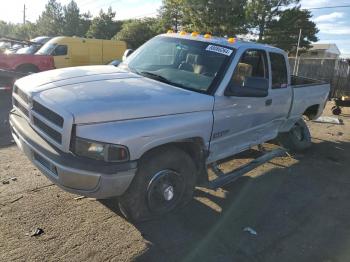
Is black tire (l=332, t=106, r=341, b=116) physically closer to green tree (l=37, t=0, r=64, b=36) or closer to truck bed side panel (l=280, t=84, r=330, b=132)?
truck bed side panel (l=280, t=84, r=330, b=132)

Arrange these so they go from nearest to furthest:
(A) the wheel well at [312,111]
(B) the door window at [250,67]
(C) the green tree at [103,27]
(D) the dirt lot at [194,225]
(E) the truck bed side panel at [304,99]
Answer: (D) the dirt lot at [194,225]
(B) the door window at [250,67]
(E) the truck bed side panel at [304,99]
(A) the wheel well at [312,111]
(C) the green tree at [103,27]

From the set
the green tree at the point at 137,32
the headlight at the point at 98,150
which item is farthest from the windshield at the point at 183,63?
the green tree at the point at 137,32

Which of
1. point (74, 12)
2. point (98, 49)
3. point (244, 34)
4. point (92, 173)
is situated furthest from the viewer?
point (74, 12)

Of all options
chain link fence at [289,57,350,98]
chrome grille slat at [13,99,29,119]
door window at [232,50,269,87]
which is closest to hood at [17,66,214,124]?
chrome grille slat at [13,99,29,119]

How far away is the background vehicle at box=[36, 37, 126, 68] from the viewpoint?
15.9 meters

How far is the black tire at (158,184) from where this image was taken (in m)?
3.75

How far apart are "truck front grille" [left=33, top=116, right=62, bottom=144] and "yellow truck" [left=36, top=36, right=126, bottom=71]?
41.5ft

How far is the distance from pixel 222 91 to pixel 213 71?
0.30m

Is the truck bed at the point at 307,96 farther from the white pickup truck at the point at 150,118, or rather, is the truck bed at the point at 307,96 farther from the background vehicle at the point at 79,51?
the background vehicle at the point at 79,51

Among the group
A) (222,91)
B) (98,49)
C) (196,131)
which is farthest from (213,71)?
(98,49)

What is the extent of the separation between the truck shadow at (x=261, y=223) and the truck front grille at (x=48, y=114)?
4.58 ft

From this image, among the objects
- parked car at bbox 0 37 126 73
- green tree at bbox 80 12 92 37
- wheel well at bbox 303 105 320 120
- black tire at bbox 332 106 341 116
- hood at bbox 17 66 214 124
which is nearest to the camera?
hood at bbox 17 66 214 124

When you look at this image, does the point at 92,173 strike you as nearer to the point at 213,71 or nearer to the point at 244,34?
the point at 213,71

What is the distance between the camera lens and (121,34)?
127ft
